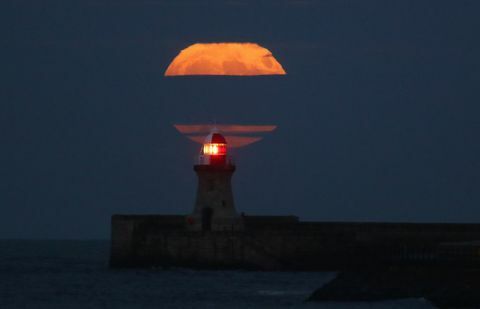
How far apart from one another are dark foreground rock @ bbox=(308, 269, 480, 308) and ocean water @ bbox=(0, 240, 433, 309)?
493 millimetres

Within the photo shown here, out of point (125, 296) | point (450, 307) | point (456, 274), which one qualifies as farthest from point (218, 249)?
Result: point (450, 307)

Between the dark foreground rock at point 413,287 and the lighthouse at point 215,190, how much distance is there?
15.5m

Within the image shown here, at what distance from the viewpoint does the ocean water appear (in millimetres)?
57469

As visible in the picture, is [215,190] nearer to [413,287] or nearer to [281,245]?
[281,245]

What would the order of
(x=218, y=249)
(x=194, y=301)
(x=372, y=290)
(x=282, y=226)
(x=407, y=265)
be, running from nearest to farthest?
(x=372, y=290) < (x=194, y=301) < (x=407, y=265) < (x=218, y=249) < (x=282, y=226)

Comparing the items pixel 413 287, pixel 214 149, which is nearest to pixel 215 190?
pixel 214 149

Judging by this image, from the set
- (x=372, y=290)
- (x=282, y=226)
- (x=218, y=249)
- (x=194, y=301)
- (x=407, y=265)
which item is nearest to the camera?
(x=372, y=290)

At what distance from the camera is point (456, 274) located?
56531 millimetres

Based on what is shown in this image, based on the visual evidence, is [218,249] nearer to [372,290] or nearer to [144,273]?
[144,273]

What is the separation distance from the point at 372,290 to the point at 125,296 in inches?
439

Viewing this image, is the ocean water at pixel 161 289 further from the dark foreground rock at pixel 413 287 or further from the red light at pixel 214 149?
the red light at pixel 214 149

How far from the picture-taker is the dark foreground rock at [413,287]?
1984 inches

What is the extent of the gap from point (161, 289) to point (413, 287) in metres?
13.1

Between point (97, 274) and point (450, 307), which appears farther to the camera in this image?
point (97, 274)
